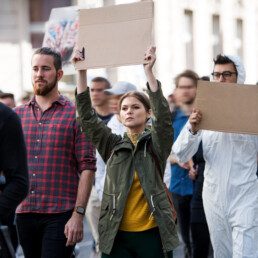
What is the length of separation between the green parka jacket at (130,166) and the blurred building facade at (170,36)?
5.77m

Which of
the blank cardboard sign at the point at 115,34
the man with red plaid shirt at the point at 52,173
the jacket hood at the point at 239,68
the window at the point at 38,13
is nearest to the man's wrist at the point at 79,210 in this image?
the man with red plaid shirt at the point at 52,173

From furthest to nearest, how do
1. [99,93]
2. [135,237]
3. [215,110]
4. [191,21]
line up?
[191,21]
[99,93]
[215,110]
[135,237]

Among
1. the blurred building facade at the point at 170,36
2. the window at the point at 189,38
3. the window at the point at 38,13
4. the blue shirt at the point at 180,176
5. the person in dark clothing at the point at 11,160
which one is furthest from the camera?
the window at the point at 189,38

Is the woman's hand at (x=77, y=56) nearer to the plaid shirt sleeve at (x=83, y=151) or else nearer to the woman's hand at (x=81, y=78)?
the woman's hand at (x=81, y=78)

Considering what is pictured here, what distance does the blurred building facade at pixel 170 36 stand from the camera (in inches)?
742

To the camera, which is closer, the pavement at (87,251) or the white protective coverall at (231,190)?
the white protective coverall at (231,190)

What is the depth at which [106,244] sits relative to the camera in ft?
13.5

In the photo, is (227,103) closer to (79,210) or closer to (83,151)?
(83,151)

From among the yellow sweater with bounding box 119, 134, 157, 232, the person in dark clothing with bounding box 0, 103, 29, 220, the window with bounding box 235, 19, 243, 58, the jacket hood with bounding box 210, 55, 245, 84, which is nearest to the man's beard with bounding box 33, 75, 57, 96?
the yellow sweater with bounding box 119, 134, 157, 232

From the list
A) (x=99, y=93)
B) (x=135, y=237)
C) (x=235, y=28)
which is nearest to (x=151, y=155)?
(x=135, y=237)

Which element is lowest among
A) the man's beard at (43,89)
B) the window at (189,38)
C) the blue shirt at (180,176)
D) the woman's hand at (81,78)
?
the blue shirt at (180,176)

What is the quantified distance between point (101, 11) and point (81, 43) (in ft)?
0.81

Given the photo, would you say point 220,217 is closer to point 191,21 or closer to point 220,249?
point 220,249

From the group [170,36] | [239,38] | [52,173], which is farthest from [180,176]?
[239,38]
